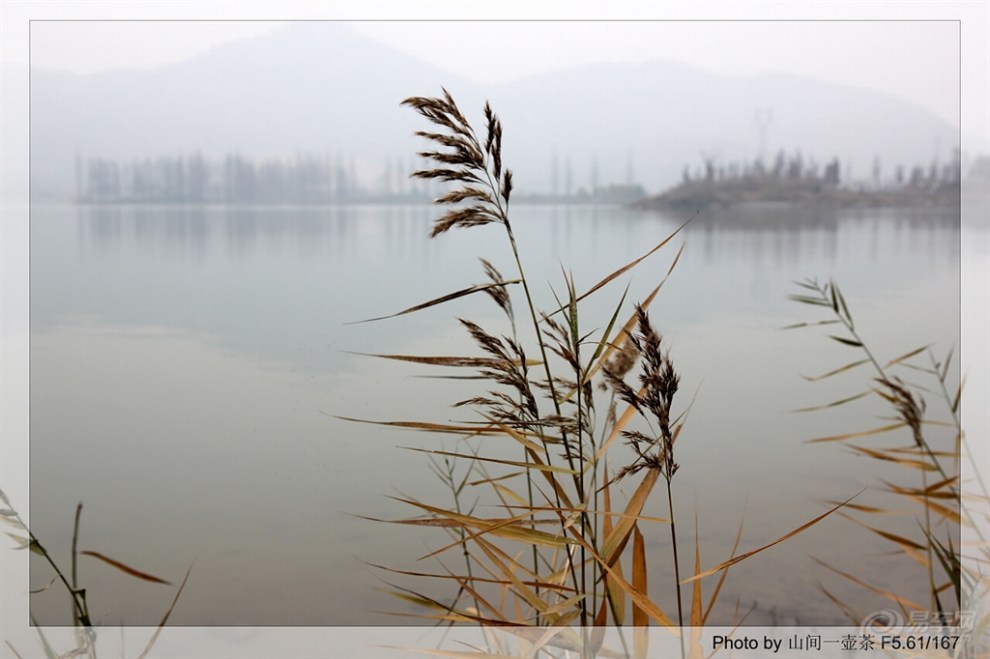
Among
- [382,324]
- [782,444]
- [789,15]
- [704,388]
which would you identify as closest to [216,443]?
[382,324]

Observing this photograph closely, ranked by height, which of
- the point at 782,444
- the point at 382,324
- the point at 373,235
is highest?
the point at 373,235

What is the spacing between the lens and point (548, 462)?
1.39 metres

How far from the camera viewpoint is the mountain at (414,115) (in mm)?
1896

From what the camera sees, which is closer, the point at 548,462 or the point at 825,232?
the point at 548,462

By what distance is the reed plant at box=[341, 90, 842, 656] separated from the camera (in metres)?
1.29

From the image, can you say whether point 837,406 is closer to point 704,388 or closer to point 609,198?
point 704,388

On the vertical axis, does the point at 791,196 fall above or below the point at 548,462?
above

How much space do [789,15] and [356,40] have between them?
92 centimetres

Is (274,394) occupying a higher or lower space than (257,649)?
higher

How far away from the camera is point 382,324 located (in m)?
1.96

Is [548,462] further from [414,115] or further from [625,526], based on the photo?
[414,115]

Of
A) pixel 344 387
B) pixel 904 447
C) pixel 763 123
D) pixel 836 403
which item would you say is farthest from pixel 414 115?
pixel 904 447

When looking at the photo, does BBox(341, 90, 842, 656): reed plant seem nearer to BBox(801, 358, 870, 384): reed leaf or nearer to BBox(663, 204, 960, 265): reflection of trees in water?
BBox(663, 204, 960, 265): reflection of trees in water

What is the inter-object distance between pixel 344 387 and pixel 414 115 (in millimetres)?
609
